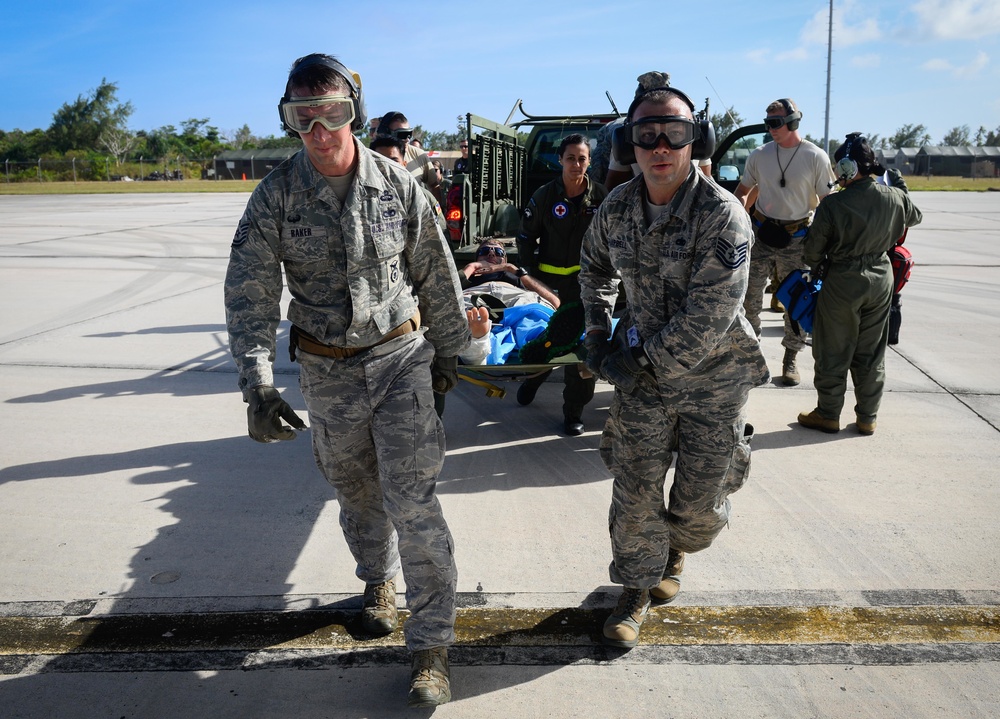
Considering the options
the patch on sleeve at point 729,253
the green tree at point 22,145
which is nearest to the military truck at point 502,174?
the patch on sleeve at point 729,253

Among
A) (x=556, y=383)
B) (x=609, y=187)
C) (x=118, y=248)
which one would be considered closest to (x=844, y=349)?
(x=609, y=187)

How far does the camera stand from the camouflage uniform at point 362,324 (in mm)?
2676

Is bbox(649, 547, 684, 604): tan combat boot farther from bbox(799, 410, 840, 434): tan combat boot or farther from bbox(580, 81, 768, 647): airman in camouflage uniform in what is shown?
bbox(799, 410, 840, 434): tan combat boot

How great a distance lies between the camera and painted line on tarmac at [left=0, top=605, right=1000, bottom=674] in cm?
284

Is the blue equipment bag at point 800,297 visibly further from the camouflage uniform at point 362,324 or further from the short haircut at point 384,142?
the camouflage uniform at point 362,324

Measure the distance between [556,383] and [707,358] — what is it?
3.62 m

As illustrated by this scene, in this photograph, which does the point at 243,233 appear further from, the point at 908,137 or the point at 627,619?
the point at 908,137

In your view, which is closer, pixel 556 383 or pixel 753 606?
pixel 753 606

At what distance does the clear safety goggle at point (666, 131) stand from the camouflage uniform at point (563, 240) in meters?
2.41

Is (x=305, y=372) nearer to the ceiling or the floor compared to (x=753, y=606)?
nearer to the ceiling

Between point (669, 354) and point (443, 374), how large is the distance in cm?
88

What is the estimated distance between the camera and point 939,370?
6.46 m

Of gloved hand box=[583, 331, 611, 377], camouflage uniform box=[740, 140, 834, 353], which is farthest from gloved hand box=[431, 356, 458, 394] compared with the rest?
camouflage uniform box=[740, 140, 834, 353]

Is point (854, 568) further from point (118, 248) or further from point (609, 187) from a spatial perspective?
point (118, 248)
